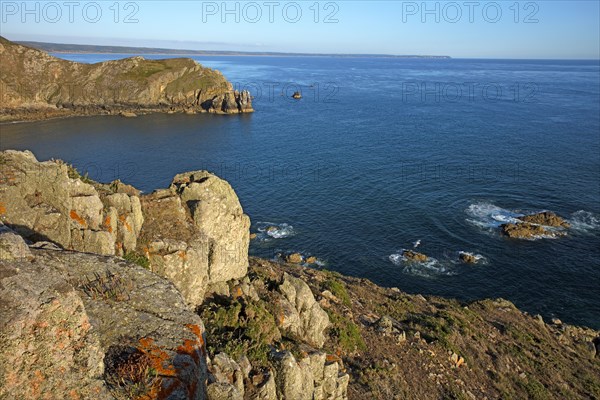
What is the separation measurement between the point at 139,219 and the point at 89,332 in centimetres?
1265

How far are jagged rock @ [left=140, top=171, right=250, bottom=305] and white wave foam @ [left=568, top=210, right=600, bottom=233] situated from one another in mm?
55927

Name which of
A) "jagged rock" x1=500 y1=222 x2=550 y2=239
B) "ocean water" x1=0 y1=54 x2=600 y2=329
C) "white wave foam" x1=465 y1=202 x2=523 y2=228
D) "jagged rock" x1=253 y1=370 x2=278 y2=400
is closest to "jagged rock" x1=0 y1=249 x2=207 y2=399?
"jagged rock" x1=253 y1=370 x2=278 y2=400

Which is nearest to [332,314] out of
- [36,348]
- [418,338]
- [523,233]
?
[418,338]

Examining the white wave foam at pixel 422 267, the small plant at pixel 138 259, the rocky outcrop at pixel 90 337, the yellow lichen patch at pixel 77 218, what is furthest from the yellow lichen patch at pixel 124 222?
the white wave foam at pixel 422 267

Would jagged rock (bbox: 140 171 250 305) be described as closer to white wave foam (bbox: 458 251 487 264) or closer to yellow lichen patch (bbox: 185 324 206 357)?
yellow lichen patch (bbox: 185 324 206 357)

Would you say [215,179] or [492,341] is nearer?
[215,179]

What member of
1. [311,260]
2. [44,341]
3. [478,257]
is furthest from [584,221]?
[44,341]

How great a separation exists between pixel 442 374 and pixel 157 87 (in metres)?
155

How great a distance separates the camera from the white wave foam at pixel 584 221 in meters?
58.5

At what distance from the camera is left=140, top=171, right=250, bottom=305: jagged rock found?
18969 millimetres

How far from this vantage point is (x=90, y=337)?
7969mm

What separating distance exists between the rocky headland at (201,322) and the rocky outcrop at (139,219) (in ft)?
0.23

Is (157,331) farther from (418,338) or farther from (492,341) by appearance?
(492,341)

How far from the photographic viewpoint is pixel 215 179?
24.4 m
